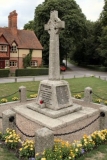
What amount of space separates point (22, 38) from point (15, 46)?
143 inches

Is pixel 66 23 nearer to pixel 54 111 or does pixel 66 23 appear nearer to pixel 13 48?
pixel 13 48

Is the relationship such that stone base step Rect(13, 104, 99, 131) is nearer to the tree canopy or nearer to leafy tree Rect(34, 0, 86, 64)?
the tree canopy

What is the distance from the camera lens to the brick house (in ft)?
125

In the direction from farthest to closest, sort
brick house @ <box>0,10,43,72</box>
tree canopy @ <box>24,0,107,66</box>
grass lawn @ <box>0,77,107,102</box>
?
tree canopy @ <box>24,0,107,66</box> < brick house @ <box>0,10,43,72</box> < grass lawn @ <box>0,77,107,102</box>

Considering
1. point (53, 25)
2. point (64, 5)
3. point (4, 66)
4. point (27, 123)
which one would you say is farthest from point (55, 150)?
point (64, 5)

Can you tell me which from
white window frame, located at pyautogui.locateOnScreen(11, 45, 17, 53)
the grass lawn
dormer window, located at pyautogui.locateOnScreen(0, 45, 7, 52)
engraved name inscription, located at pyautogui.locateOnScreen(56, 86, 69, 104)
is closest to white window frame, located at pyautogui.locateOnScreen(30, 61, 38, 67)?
white window frame, located at pyautogui.locateOnScreen(11, 45, 17, 53)

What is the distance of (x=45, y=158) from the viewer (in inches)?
215

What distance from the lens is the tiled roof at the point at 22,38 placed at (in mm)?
40056

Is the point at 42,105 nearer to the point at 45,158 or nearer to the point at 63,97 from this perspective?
the point at 63,97

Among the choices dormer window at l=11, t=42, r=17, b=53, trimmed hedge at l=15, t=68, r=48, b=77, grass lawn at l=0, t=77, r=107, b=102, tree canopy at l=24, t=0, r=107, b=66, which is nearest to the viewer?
grass lawn at l=0, t=77, r=107, b=102

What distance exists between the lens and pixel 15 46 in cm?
3947

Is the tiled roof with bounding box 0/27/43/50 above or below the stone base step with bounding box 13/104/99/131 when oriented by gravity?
above

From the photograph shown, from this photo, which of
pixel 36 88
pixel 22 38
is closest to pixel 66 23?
pixel 22 38

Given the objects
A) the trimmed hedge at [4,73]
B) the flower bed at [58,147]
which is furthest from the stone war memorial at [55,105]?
the trimmed hedge at [4,73]
